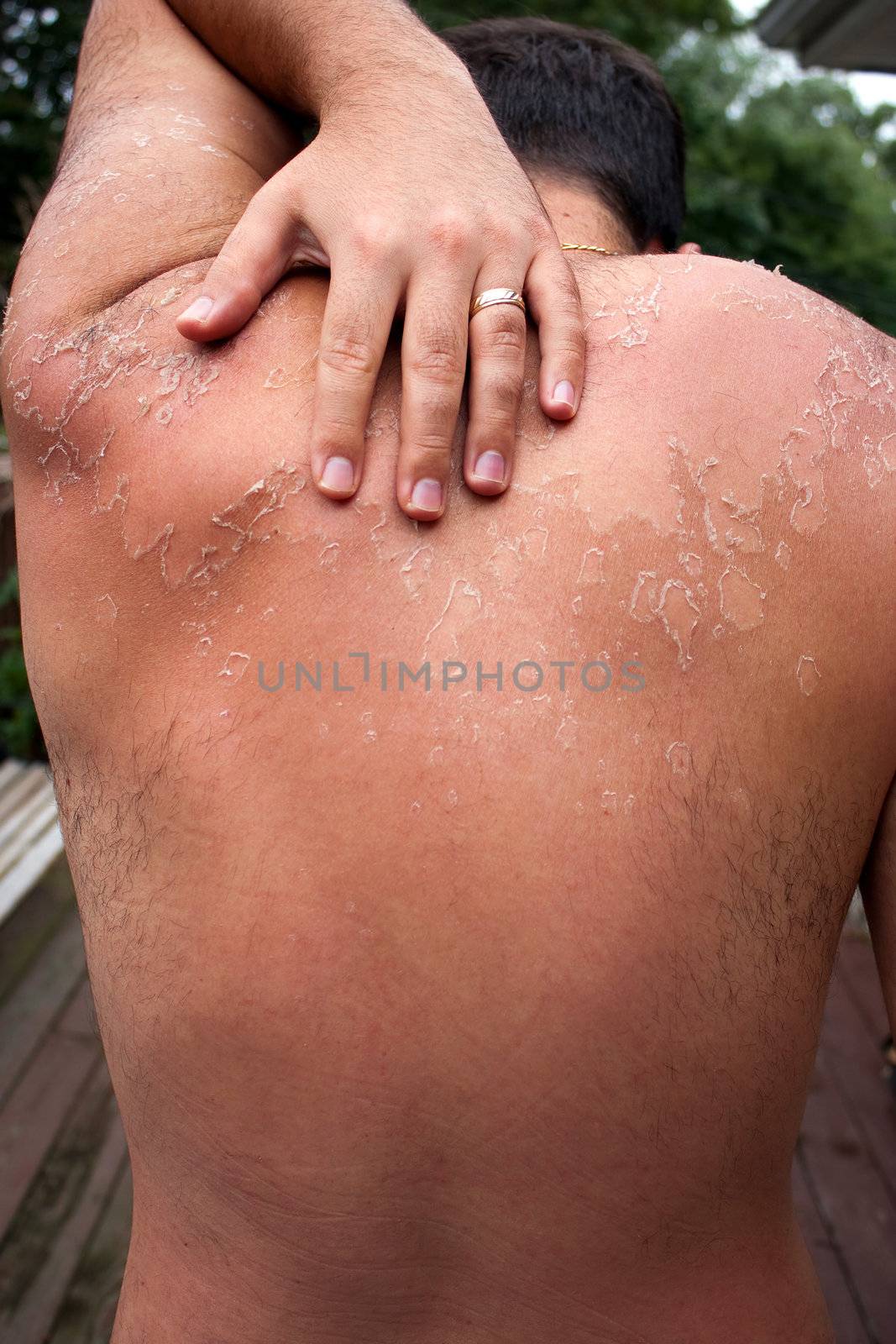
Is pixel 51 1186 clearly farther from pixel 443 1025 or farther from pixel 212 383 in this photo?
pixel 212 383

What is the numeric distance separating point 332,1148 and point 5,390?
88 cm

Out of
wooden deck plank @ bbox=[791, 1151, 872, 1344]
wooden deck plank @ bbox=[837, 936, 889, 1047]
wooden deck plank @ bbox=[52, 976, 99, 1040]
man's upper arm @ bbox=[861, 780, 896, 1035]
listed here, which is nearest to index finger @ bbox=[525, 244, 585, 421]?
man's upper arm @ bbox=[861, 780, 896, 1035]

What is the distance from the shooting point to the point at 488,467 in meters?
0.91

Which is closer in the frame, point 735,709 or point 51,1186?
point 735,709

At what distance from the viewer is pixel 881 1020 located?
10.4ft

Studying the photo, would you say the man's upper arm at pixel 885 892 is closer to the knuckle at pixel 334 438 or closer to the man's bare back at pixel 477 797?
the man's bare back at pixel 477 797

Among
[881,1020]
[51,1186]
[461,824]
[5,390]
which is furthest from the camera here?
[881,1020]

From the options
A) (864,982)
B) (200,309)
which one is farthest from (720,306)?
(864,982)

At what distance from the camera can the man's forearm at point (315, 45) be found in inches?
44.8

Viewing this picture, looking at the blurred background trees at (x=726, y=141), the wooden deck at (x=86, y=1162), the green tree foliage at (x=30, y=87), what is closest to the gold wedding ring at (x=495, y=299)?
the wooden deck at (x=86, y=1162)

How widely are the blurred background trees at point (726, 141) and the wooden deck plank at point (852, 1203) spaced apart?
215 inches

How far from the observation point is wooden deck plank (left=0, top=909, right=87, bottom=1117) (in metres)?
2.66

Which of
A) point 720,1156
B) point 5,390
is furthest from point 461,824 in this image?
point 5,390

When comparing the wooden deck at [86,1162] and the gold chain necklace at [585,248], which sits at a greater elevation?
the gold chain necklace at [585,248]
